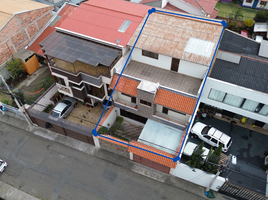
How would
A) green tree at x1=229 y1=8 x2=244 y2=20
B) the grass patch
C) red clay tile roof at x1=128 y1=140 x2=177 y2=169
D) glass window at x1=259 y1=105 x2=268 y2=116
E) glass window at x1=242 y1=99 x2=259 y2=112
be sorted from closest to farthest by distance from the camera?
red clay tile roof at x1=128 y1=140 x2=177 y2=169, glass window at x1=259 y1=105 x2=268 y2=116, glass window at x1=242 y1=99 x2=259 y2=112, green tree at x1=229 y1=8 x2=244 y2=20, the grass patch

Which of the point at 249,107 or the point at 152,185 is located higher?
the point at 249,107

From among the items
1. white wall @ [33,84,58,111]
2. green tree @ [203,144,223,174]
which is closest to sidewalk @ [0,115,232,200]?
white wall @ [33,84,58,111]

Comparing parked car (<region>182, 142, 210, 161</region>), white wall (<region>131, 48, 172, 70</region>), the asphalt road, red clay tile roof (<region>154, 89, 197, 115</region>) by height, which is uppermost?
white wall (<region>131, 48, 172, 70</region>)

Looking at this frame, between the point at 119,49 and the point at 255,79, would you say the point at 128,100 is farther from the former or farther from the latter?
the point at 255,79

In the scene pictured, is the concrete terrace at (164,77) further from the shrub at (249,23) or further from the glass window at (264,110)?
the shrub at (249,23)

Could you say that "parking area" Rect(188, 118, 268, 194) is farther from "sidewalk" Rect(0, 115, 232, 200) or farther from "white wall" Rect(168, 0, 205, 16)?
"white wall" Rect(168, 0, 205, 16)

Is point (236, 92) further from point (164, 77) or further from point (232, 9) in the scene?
point (232, 9)

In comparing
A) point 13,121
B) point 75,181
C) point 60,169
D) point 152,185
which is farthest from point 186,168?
point 13,121
